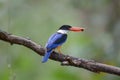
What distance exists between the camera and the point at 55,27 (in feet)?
20.6

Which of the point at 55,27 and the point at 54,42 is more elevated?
the point at 54,42

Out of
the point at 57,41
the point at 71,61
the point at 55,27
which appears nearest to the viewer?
the point at 71,61

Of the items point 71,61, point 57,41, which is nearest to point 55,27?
point 57,41

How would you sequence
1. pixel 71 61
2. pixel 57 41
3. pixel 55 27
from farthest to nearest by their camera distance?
pixel 55 27 < pixel 57 41 < pixel 71 61

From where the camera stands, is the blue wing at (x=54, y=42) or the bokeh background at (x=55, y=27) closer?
the blue wing at (x=54, y=42)

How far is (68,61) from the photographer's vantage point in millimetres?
3029

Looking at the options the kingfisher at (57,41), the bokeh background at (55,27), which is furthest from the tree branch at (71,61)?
the bokeh background at (55,27)

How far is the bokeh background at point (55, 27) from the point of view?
5.20m

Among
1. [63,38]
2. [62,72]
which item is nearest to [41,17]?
[62,72]

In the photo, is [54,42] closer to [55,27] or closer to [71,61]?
[71,61]

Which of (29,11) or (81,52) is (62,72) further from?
(29,11)

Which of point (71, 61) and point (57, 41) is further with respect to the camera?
point (57, 41)

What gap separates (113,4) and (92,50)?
0.62 m

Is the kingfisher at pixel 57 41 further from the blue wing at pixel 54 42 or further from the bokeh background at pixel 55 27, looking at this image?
the bokeh background at pixel 55 27
